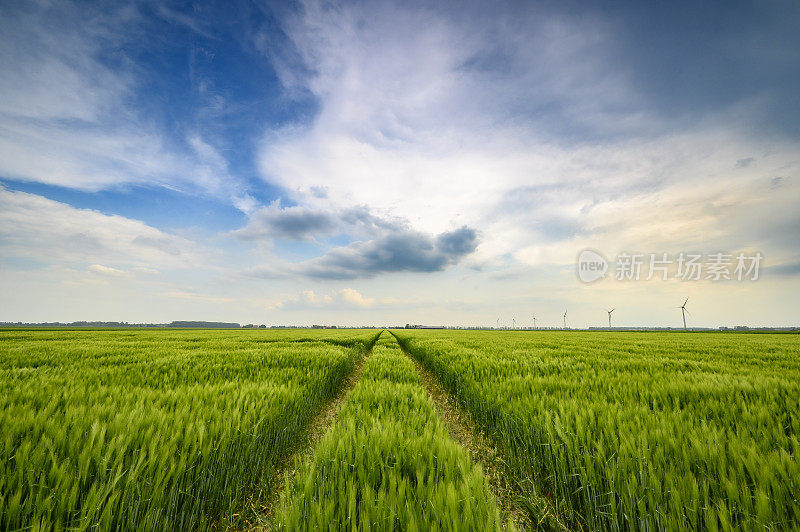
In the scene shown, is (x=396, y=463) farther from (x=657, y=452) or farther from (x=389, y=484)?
(x=657, y=452)

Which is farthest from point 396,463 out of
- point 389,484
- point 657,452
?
point 657,452

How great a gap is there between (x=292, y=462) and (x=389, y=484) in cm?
249

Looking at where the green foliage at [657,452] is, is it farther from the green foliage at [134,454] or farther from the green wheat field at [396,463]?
the green foliage at [134,454]

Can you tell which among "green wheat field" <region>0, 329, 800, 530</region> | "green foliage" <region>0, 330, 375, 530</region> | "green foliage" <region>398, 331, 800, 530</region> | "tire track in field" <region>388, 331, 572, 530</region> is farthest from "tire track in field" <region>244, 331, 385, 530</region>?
"green foliage" <region>398, 331, 800, 530</region>

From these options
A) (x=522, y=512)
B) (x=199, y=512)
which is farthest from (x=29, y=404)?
(x=522, y=512)

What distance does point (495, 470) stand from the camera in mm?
3279

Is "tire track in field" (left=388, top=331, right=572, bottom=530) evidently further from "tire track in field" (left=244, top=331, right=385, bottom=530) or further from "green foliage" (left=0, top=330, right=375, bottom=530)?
"green foliage" (left=0, top=330, right=375, bottom=530)

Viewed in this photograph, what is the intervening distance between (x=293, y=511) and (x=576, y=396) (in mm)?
4112

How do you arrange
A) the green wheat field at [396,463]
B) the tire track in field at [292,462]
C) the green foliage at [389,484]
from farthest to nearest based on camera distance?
the tire track in field at [292,462] < the green wheat field at [396,463] < the green foliage at [389,484]

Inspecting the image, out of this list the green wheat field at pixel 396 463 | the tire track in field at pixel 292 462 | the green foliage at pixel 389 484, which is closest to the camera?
the green foliage at pixel 389 484

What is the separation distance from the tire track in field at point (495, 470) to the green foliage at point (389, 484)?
10.8 inches

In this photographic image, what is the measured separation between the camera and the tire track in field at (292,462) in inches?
90.2

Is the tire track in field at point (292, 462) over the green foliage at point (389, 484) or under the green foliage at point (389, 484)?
under

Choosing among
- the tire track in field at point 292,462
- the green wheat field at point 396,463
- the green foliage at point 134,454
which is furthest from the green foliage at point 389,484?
the green foliage at point 134,454
